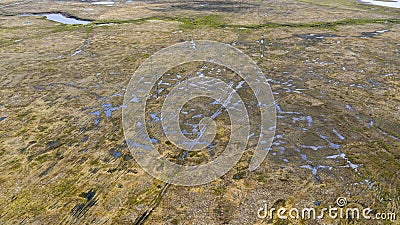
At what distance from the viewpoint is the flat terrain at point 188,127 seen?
30.2 ft

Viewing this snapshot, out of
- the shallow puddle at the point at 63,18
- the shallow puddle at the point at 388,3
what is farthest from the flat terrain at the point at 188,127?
the shallow puddle at the point at 388,3

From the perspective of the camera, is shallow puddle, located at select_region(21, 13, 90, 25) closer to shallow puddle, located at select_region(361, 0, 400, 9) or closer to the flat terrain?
the flat terrain

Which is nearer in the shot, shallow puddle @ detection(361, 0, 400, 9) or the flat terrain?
the flat terrain

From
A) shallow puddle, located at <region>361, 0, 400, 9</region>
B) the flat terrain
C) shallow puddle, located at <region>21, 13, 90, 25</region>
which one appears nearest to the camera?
the flat terrain

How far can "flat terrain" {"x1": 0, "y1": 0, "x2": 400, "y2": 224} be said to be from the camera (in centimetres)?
920

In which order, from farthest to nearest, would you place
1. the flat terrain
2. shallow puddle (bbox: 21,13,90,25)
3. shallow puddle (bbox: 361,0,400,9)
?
shallow puddle (bbox: 361,0,400,9)
shallow puddle (bbox: 21,13,90,25)
the flat terrain

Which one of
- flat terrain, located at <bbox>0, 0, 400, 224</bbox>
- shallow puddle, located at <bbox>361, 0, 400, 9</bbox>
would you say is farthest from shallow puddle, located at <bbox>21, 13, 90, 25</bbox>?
shallow puddle, located at <bbox>361, 0, 400, 9</bbox>

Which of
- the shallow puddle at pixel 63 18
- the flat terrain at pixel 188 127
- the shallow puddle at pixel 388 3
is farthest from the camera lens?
the shallow puddle at pixel 388 3

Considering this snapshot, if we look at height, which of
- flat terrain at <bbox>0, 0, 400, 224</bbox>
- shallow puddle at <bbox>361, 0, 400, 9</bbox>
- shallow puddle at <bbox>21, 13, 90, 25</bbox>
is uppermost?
shallow puddle at <bbox>361, 0, 400, 9</bbox>

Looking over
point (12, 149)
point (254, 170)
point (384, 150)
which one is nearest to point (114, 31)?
point (12, 149)

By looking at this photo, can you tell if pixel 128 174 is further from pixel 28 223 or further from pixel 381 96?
pixel 381 96

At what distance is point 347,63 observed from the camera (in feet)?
67.9

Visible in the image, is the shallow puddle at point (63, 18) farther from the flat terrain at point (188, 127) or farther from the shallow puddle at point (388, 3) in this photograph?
the shallow puddle at point (388, 3)

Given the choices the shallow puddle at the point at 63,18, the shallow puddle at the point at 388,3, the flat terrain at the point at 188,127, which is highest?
the shallow puddle at the point at 388,3
